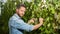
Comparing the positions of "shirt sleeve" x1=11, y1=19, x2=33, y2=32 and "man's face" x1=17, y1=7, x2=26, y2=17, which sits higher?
"man's face" x1=17, y1=7, x2=26, y2=17

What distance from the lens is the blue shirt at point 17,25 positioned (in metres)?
2.39

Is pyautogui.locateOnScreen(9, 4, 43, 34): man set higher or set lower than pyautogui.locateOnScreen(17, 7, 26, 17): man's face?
lower

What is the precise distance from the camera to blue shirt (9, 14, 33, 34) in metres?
2.39

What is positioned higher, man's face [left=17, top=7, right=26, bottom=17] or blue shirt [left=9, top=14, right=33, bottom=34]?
man's face [left=17, top=7, right=26, bottom=17]

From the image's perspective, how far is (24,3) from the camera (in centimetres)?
244

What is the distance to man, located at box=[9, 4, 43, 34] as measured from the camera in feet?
7.82

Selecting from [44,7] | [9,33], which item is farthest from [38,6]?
[9,33]

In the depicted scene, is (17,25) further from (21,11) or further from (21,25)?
(21,11)

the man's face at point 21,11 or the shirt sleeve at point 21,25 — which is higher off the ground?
the man's face at point 21,11

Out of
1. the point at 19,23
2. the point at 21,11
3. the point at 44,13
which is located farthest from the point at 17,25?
the point at 44,13

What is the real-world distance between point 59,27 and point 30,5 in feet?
1.18

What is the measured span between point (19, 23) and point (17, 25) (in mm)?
30

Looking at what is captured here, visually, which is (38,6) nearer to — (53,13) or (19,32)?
(53,13)

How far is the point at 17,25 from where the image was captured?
2.41 metres
